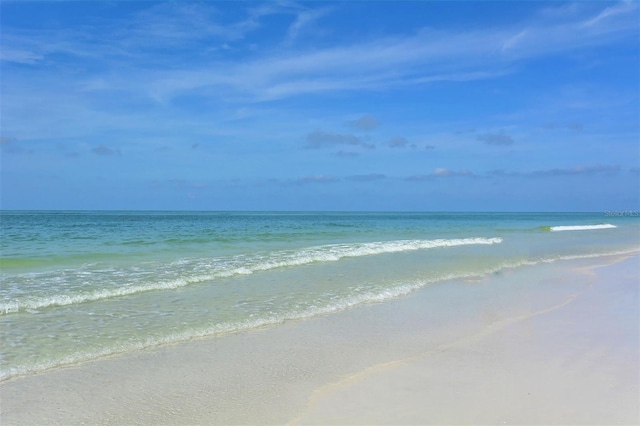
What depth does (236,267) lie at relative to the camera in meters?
15.1

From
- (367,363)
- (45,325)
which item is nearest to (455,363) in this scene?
(367,363)

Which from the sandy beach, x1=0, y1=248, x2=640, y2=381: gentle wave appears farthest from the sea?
the sandy beach

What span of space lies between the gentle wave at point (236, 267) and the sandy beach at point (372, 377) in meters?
3.97

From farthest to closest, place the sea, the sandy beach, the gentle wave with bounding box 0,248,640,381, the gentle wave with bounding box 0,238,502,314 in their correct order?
the gentle wave with bounding box 0,238,502,314
the sea
the gentle wave with bounding box 0,248,640,381
the sandy beach

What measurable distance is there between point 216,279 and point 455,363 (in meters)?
7.94

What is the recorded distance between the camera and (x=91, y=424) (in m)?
4.66

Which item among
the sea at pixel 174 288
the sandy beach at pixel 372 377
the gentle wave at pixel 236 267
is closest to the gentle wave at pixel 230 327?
the sea at pixel 174 288

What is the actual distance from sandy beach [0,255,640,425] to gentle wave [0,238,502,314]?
3973mm

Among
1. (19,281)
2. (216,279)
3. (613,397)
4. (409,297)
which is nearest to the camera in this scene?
(613,397)

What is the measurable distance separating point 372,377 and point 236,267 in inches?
383

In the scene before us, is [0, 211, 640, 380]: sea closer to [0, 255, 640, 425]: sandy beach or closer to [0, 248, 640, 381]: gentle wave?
[0, 248, 640, 381]: gentle wave

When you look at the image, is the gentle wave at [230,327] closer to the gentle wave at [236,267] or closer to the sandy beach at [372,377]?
the sandy beach at [372,377]

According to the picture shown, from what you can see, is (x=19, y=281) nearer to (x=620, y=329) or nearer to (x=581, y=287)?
(x=620, y=329)

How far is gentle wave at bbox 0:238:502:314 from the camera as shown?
31.9ft
